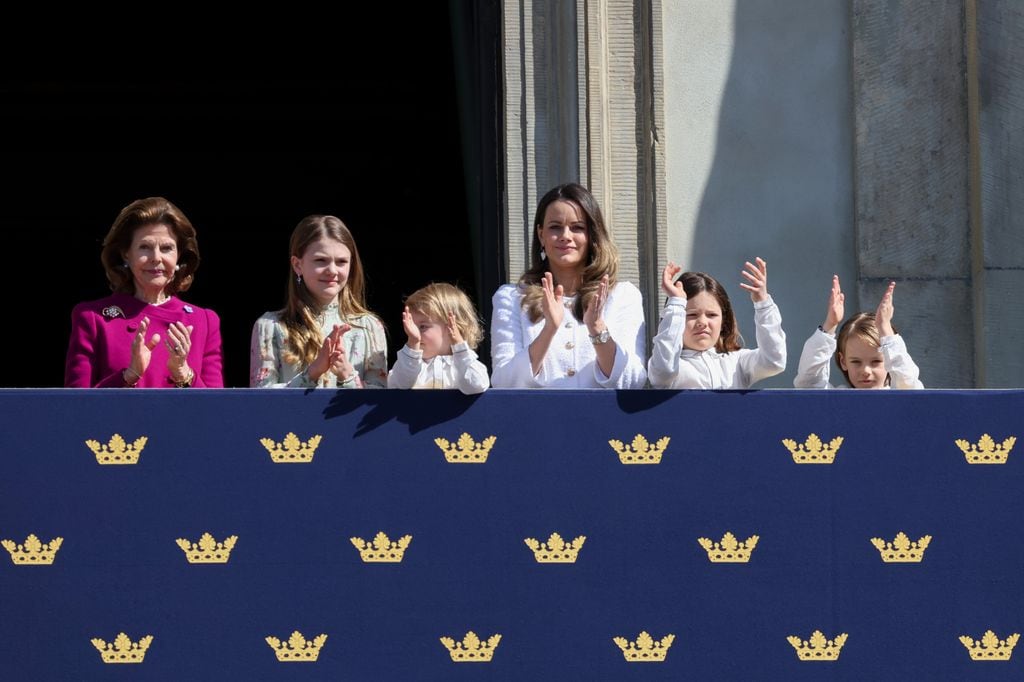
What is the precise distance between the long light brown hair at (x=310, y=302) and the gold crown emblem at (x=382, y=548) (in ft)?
2.78

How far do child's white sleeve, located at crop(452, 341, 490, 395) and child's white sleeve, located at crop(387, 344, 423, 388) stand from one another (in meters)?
0.16

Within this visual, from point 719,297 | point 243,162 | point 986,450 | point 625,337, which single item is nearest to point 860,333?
point 719,297

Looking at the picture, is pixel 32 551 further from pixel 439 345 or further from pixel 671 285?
pixel 671 285

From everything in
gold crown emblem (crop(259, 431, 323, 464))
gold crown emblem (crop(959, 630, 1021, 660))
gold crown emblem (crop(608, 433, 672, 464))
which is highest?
gold crown emblem (crop(259, 431, 323, 464))

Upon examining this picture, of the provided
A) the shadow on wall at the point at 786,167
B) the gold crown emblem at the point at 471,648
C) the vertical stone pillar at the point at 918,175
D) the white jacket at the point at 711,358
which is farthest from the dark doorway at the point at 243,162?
the gold crown emblem at the point at 471,648

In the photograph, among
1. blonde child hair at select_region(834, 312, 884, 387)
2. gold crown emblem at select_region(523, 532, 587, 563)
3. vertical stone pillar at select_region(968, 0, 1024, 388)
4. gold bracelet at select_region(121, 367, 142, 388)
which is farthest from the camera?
vertical stone pillar at select_region(968, 0, 1024, 388)

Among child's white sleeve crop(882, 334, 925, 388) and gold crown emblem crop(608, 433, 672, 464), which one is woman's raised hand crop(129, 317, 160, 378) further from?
child's white sleeve crop(882, 334, 925, 388)

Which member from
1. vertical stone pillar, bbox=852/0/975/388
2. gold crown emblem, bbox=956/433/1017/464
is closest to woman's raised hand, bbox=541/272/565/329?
gold crown emblem, bbox=956/433/1017/464

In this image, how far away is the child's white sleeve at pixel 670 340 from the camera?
6266 millimetres

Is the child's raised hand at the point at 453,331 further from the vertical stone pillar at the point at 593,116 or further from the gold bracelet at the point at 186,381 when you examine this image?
the vertical stone pillar at the point at 593,116

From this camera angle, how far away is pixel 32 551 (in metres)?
6.11

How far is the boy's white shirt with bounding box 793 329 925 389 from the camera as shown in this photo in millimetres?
6637

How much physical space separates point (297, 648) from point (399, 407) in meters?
0.93

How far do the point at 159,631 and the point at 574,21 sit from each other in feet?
13.3
